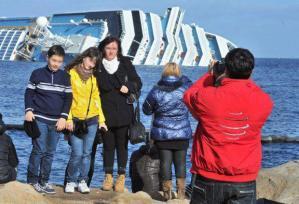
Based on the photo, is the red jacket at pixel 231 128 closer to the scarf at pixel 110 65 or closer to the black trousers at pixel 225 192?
the black trousers at pixel 225 192

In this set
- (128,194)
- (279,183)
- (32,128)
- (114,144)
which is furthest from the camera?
(279,183)

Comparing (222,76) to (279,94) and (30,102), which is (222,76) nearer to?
(30,102)

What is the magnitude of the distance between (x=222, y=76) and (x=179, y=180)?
2.36 metres

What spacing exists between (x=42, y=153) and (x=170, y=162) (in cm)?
116

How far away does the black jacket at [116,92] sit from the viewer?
5.70 m

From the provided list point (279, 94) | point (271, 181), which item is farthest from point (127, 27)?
point (271, 181)

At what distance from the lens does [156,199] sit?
5.84 meters

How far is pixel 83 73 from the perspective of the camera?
219 inches

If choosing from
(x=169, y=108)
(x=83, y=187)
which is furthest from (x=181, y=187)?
(x=83, y=187)

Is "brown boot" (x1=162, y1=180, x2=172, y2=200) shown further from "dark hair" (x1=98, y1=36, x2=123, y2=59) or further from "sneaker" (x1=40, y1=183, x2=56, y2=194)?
"dark hair" (x1=98, y1=36, x2=123, y2=59)

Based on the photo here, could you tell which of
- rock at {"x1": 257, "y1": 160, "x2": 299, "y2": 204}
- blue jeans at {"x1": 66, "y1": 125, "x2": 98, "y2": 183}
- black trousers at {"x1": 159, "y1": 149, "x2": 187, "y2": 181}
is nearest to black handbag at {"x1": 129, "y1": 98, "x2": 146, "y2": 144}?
black trousers at {"x1": 159, "y1": 149, "x2": 187, "y2": 181}

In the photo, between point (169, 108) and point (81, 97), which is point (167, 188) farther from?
point (81, 97)

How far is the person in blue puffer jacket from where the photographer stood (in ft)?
18.2

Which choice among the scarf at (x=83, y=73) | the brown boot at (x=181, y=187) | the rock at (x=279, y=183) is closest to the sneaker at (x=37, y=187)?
the scarf at (x=83, y=73)
